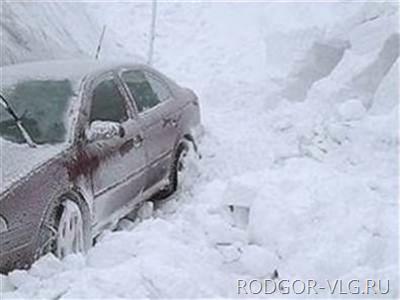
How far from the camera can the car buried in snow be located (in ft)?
18.7

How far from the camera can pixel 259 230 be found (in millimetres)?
6418

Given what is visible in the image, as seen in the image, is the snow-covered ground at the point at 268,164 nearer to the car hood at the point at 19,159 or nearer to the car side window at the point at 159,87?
the car hood at the point at 19,159

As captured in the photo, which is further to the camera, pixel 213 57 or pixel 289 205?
pixel 213 57

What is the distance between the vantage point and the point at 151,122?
755 cm

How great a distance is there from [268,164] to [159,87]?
1.50 meters

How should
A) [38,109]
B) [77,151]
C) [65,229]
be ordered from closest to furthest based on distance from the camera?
1. [65,229]
2. [77,151]
3. [38,109]

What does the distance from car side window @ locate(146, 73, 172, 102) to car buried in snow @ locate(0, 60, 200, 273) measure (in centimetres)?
1

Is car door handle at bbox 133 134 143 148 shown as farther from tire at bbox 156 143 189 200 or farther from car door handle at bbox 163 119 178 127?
tire at bbox 156 143 189 200

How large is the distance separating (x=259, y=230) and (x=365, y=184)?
114 centimetres

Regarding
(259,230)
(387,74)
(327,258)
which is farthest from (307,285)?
(387,74)

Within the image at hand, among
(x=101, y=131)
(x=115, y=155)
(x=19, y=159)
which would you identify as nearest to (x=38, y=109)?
(x=101, y=131)

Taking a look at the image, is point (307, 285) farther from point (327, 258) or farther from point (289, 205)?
point (289, 205)

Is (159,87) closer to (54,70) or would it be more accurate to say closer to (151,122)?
(151,122)

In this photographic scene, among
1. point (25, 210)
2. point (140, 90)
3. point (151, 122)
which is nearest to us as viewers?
→ point (25, 210)
